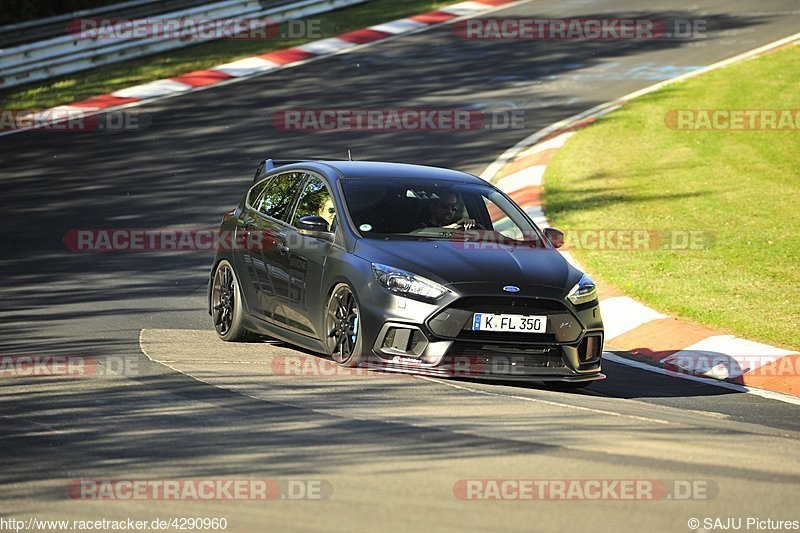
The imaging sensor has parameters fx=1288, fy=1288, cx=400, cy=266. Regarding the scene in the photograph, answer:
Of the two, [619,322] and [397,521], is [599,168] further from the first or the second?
[397,521]

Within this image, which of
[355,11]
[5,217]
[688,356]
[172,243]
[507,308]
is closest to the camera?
[507,308]

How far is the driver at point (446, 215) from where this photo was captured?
9.81 m

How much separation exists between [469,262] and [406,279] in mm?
511

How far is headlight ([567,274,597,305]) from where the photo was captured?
904 centimetres

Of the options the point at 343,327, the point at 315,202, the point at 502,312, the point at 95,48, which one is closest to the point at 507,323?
the point at 502,312

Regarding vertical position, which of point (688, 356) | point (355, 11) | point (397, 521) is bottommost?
point (688, 356)

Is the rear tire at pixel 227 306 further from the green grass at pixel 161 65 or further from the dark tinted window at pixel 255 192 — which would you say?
the green grass at pixel 161 65

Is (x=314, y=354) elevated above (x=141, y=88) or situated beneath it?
situated beneath

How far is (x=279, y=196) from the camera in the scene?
35.3 feet

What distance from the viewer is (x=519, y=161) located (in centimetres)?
1852

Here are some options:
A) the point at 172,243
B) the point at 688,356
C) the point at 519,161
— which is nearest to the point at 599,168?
the point at 519,161

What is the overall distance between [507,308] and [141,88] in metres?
15.8

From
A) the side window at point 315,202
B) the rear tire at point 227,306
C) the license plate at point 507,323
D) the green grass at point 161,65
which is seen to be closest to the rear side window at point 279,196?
the side window at point 315,202

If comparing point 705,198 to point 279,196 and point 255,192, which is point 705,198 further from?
point 279,196
